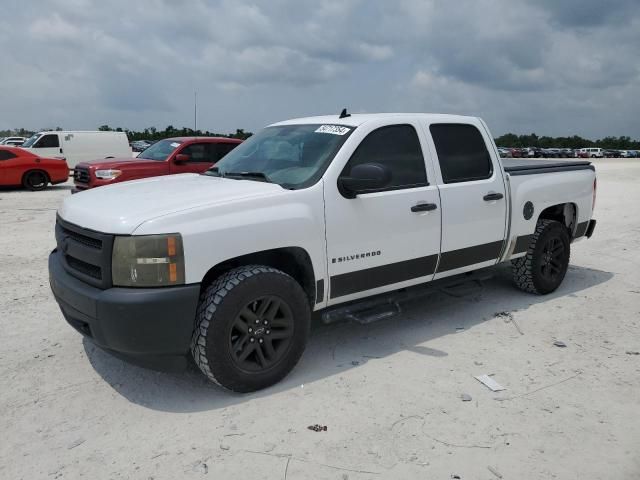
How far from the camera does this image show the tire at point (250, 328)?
3.39 metres

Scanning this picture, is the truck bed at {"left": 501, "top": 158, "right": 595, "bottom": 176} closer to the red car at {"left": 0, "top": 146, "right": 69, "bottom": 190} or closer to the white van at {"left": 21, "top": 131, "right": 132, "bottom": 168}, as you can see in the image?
the red car at {"left": 0, "top": 146, "right": 69, "bottom": 190}

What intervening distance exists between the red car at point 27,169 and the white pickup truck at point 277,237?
13.7 metres

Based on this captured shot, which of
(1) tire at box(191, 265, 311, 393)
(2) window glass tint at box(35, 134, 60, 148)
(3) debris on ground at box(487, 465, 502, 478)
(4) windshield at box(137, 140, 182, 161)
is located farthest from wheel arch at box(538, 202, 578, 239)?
Result: (2) window glass tint at box(35, 134, 60, 148)

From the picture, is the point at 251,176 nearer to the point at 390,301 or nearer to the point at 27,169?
the point at 390,301

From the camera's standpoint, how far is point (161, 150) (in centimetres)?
1175

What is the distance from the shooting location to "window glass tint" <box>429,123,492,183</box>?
4.73 meters

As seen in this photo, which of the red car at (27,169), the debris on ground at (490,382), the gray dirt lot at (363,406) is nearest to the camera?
the gray dirt lot at (363,406)

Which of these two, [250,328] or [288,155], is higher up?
[288,155]

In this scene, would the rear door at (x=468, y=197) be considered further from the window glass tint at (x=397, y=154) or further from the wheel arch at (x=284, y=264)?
the wheel arch at (x=284, y=264)

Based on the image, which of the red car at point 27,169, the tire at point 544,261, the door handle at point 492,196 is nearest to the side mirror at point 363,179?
the door handle at point 492,196

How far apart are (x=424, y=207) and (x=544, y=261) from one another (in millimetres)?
2161

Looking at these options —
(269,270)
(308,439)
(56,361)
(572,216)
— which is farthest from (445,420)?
(572,216)

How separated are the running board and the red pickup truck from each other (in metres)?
6.67

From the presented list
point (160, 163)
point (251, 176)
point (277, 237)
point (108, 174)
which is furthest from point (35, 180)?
point (277, 237)
